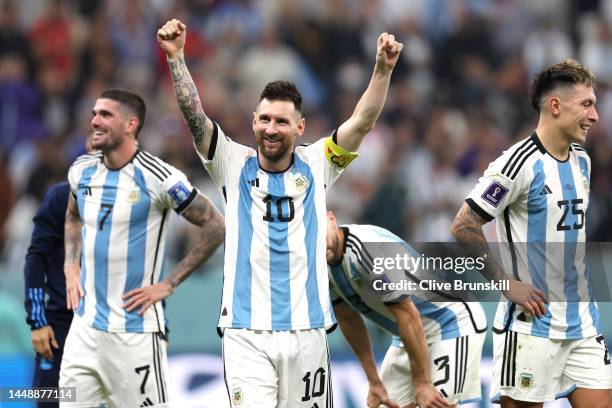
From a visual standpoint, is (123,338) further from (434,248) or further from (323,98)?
(323,98)

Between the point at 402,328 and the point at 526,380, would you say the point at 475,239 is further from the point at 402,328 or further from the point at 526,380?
the point at 526,380

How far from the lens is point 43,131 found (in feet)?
47.5

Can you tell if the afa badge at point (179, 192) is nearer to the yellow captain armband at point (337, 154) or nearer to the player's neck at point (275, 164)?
the player's neck at point (275, 164)

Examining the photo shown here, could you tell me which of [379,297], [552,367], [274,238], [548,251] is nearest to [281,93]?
[274,238]

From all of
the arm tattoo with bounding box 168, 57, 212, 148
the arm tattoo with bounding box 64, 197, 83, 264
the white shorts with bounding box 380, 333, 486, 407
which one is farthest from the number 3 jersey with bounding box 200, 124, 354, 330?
the arm tattoo with bounding box 64, 197, 83, 264

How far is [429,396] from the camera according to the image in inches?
293

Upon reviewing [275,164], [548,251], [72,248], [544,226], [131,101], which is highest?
[131,101]

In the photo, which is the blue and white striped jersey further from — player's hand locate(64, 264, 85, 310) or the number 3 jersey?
player's hand locate(64, 264, 85, 310)

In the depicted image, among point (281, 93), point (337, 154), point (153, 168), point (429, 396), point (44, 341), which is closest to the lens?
point (281, 93)

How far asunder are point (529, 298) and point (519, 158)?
0.78 m

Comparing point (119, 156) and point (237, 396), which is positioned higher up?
point (119, 156)

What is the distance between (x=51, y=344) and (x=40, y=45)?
804 centimetres

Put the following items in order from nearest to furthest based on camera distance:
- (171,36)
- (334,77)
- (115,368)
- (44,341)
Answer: (171,36) → (115,368) → (44,341) → (334,77)

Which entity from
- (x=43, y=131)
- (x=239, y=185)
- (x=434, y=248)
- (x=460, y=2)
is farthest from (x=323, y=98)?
(x=239, y=185)
